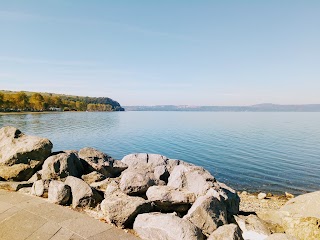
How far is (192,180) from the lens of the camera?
10594mm

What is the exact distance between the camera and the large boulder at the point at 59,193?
31.3 ft

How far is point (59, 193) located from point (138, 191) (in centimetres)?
301

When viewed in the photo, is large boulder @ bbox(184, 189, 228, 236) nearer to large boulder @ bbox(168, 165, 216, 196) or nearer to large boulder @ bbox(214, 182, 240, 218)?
large boulder @ bbox(168, 165, 216, 196)

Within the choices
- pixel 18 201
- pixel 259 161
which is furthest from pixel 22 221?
pixel 259 161

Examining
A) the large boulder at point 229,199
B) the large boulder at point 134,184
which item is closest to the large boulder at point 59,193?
the large boulder at point 134,184

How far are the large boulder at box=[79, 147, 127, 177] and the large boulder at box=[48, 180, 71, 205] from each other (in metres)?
3.27

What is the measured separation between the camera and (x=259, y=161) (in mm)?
36094

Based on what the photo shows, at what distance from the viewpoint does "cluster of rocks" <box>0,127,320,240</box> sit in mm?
8102

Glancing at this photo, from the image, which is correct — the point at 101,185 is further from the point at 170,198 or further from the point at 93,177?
the point at 170,198

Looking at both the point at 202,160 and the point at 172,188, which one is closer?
the point at 172,188

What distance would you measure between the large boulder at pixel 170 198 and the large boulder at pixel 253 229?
207 centimetres

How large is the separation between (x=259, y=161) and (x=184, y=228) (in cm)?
3170

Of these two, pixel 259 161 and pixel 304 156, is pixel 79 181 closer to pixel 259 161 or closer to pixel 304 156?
pixel 259 161

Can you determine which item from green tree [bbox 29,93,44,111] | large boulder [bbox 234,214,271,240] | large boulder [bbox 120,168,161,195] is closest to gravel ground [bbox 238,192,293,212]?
large boulder [bbox 234,214,271,240]
